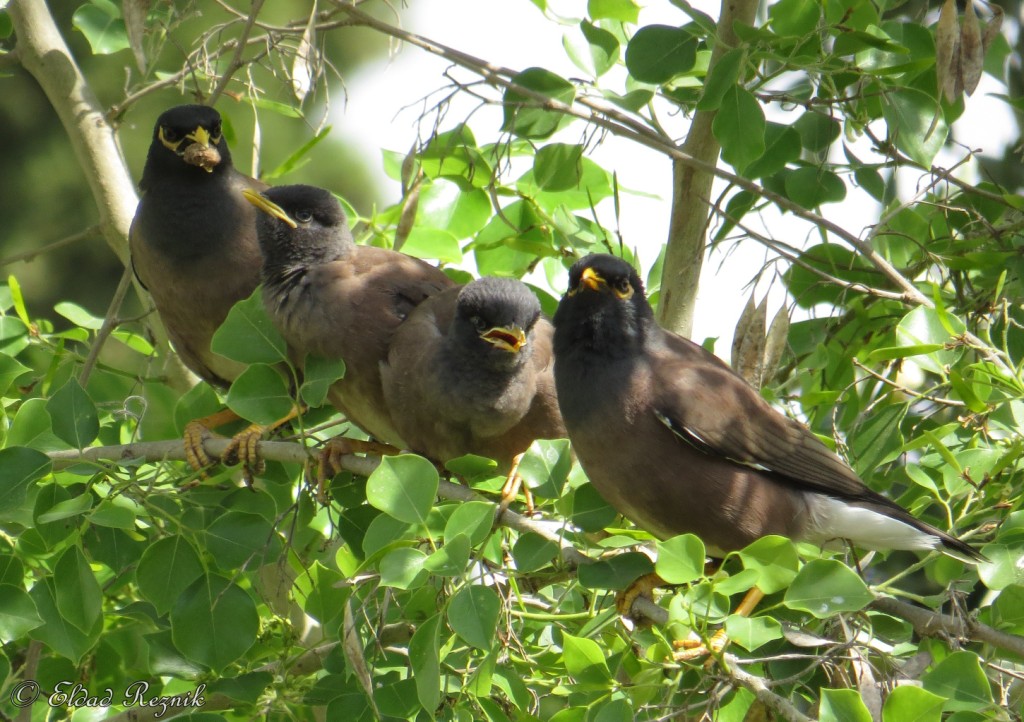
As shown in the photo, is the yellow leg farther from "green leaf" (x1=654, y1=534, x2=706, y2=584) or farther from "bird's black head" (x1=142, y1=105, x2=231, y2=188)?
"bird's black head" (x1=142, y1=105, x2=231, y2=188)

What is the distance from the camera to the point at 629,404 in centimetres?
294

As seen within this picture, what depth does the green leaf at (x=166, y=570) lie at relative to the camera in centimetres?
255

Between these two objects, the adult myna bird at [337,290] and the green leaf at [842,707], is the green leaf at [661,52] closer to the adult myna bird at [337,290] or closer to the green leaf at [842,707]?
the adult myna bird at [337,290]

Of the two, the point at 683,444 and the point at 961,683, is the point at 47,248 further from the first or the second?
the point at 961,683

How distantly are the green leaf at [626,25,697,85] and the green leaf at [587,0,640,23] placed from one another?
352 mm

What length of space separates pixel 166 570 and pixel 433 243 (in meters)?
1.47

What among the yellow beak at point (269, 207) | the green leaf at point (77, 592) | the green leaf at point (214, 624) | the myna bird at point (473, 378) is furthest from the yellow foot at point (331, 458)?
the yellow beak at point (269, 207)

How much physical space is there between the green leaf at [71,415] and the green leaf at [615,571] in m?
1.20

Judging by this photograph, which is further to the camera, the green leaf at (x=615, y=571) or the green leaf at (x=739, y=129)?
the green leaf at (x=739, y=129)

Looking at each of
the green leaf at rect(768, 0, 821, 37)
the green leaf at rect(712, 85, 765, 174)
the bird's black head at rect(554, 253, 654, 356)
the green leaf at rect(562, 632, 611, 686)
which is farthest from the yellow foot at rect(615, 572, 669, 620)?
the green leaf at rect(768, 0, 821, 37)

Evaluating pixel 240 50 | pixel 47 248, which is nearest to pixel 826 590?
pixel 240 50

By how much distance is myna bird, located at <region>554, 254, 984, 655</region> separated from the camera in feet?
9.48

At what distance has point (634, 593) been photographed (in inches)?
105

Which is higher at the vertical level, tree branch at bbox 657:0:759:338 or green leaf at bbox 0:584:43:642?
tree branch at bbox 657:0:759:338
